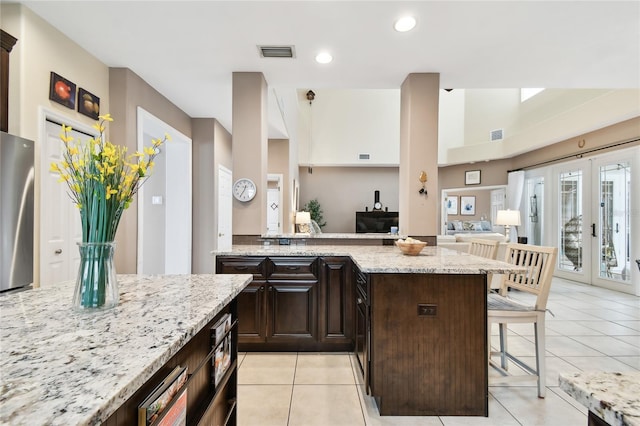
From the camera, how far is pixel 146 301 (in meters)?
1.15

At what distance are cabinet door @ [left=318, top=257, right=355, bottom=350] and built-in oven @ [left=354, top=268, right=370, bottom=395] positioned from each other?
334mm

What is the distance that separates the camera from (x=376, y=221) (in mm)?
9047

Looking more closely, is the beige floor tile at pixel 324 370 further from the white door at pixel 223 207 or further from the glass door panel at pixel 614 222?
the glass door panel at pixel 614 222

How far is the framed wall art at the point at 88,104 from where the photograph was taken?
2.83m

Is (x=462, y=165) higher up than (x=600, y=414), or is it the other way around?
(x=462, y=165)

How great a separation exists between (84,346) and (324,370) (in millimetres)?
2038

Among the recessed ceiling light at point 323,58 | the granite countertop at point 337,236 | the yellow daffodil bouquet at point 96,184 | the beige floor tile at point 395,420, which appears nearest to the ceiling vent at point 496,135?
the granite countertop at point 337,236

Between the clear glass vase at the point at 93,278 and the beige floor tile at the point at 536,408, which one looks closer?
the clear glass vase at the point at 93,278

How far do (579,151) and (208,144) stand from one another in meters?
6.59

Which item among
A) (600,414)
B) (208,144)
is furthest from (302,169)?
(600,414)

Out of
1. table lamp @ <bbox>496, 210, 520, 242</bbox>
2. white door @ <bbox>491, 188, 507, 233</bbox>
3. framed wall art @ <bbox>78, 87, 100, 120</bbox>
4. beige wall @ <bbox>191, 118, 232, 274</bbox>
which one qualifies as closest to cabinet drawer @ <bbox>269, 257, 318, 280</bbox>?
framed wall art @ <bbox>78, 87, 100, 120</bbox>

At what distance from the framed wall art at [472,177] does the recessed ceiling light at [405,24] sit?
22.5 ft

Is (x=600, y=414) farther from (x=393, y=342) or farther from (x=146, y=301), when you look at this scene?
(x=393, y=342)

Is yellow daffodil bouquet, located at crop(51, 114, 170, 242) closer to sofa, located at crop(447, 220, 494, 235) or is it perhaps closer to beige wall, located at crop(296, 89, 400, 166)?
beige wall, located at crop(296, 89, 400, 166)
